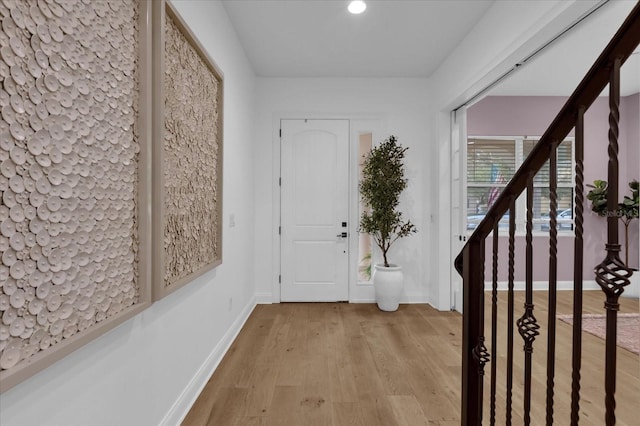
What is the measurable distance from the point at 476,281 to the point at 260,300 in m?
3.23

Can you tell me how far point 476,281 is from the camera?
4.21ft

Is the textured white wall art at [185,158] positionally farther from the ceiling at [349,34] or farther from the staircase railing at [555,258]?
the staircase railing at [555,258]

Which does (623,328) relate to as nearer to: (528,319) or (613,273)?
(528,319)

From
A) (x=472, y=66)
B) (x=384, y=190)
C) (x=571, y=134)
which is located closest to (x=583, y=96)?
(x=472, y=66)

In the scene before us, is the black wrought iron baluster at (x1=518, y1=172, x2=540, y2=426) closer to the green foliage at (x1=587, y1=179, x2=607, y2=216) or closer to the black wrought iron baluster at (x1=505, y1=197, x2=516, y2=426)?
the black wrought iron baluster at (x1=505, y1=197, x2=516, y2=426)

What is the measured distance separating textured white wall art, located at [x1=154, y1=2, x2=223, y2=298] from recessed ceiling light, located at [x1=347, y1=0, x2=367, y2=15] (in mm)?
1213

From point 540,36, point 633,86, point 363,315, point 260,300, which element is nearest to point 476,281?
point 540,36

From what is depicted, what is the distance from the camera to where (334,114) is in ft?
13.5

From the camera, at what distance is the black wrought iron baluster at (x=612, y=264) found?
690 mm

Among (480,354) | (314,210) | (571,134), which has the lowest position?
(480,354)

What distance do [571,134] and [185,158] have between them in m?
5.27

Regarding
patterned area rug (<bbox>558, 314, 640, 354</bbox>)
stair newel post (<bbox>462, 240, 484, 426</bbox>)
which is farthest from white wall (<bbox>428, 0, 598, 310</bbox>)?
stair newel post (<bbox>462, 240, 484, 426</bbox>)

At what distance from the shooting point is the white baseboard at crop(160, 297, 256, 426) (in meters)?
1.75

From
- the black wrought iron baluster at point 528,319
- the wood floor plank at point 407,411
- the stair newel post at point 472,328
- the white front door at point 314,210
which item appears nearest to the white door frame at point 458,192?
the white front door at point 314,210
